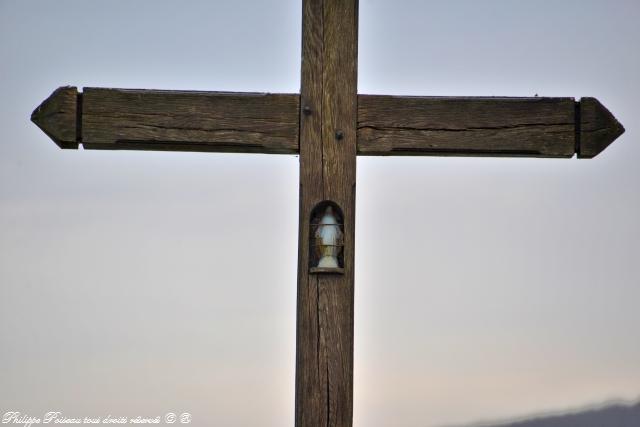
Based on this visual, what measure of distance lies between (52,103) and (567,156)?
2.39m

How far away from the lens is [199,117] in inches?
207

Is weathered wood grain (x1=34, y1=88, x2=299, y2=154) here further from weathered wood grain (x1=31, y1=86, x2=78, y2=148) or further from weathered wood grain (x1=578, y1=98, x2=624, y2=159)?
weathered wood grain (x1=578, y1=98, x2=624, y2=159)

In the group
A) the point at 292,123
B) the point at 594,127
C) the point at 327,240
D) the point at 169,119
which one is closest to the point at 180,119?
the point at 169,119

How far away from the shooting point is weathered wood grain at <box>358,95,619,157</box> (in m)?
5.32

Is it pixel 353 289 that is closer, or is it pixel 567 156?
pixel 353 289

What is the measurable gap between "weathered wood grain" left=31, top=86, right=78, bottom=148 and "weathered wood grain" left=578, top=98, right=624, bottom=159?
234 cm

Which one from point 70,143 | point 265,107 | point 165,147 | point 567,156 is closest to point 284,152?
point 265,107

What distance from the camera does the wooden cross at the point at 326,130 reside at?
199 inches

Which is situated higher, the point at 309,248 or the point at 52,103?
the point at 52,103

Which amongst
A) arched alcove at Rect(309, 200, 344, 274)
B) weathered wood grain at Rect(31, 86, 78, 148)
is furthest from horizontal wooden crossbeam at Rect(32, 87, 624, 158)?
arched alcove at Rect(309, 200, 344, 274)

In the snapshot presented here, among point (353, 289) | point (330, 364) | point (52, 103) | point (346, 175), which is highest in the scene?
point (52, 103)

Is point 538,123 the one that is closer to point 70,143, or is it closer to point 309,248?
point 309,248

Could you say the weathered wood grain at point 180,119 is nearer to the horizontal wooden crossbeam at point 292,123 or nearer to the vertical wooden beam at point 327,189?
the horizontal wooden crossbeam at point 292,123

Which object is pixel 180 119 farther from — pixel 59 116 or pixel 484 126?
pixel 484 126
